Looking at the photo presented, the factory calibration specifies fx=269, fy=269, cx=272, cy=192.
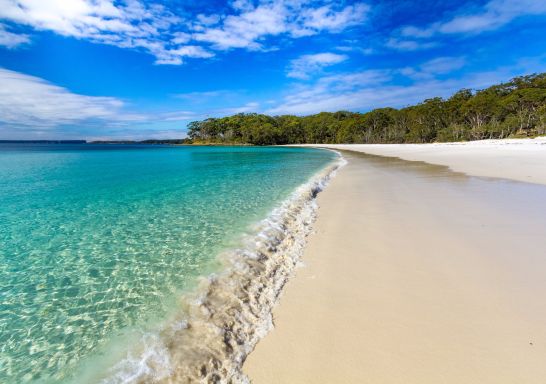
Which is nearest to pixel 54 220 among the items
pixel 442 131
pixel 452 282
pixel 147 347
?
pixel 147 347

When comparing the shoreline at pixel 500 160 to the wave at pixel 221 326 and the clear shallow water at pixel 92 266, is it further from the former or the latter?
the wave at pixel 221 326

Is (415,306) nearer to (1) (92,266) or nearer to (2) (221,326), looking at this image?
(2) (221,326)

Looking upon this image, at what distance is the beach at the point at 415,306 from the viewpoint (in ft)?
8.98

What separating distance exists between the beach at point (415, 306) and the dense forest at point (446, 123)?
6711cm

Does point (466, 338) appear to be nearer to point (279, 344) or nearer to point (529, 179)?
point (279, 344)

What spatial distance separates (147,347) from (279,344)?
5.28 feet

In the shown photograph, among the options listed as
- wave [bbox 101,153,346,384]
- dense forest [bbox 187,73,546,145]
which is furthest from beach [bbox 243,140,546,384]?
dense forest [bbox 187,73,546,145]

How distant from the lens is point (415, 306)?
367 centimetres

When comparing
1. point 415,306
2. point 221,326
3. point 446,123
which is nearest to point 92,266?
point 221,326

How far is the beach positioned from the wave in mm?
232

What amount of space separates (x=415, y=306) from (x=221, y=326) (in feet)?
8.65

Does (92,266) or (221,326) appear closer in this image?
(221,326)

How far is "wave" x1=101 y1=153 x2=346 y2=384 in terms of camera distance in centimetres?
287

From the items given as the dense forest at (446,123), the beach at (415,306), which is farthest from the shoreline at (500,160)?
the dense forest at (446,123)
